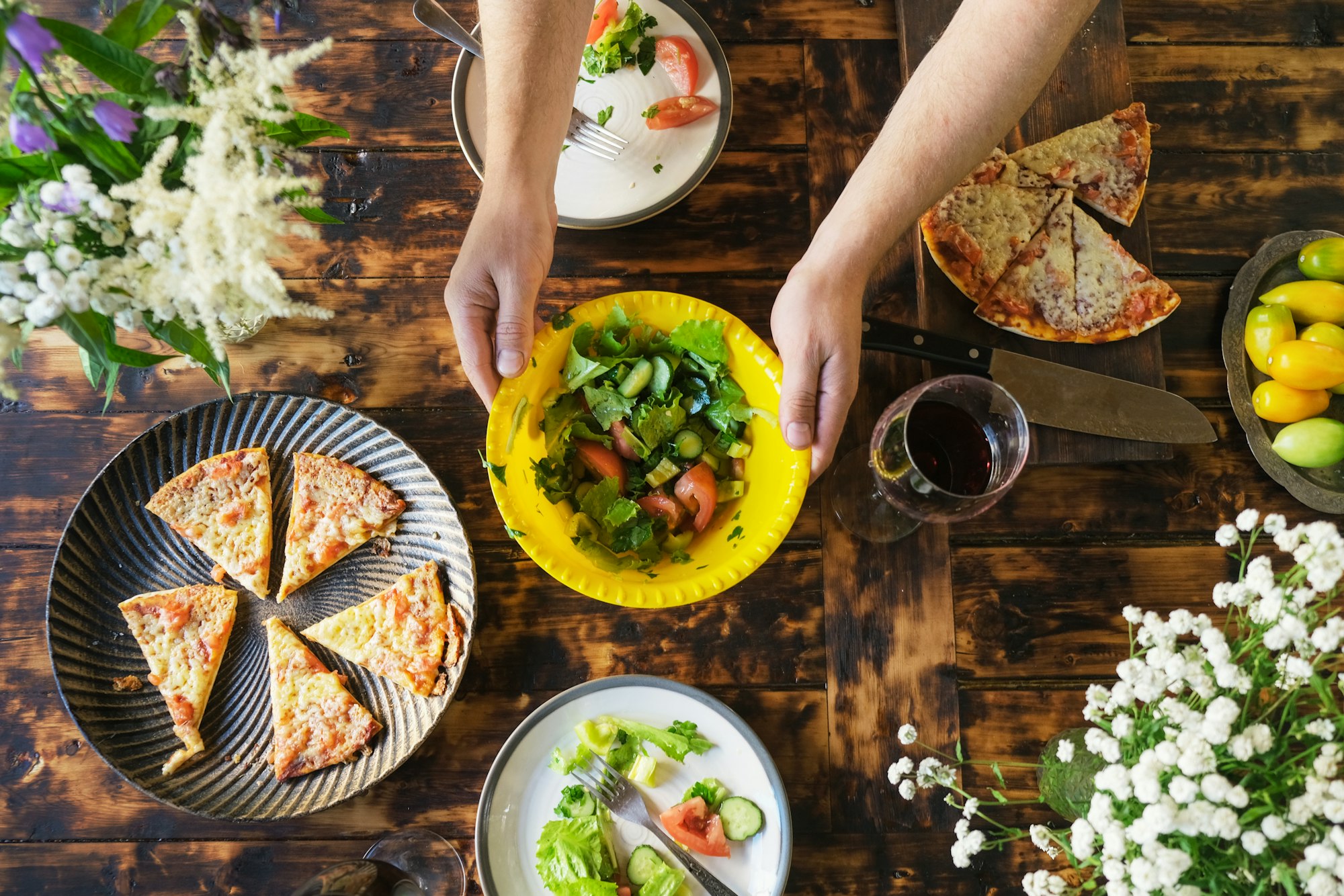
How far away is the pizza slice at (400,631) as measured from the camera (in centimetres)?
177

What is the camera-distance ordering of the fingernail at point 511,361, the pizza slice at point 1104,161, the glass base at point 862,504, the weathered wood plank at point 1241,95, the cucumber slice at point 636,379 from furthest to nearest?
the weathered wood plank at point 1241,95 → the pizza slice at point 1104,161 → the glass base at point 862,504 → the cucumber slice at point 636,379 → the fingernail at point 511,361

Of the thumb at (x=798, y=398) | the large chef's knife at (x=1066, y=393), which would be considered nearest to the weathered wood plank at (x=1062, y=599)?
the large chef's knife at (x=1066, y=393)

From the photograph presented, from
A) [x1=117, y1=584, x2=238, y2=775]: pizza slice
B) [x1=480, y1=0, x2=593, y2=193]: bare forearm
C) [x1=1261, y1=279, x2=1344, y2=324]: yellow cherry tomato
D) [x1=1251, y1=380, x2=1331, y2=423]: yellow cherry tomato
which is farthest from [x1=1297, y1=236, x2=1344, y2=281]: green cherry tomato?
[x1=117, y1=584, x2=238, y2=775]: pizza slice

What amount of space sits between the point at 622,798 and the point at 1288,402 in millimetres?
1810

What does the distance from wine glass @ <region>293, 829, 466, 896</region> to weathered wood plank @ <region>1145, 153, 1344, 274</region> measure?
2265 millimetres

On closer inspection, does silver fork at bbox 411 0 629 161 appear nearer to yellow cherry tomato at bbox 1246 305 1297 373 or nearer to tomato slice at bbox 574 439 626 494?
tomato slice at bbox 574 439 626 494

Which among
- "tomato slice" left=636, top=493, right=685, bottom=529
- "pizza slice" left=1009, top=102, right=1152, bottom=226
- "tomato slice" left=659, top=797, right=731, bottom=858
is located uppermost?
"pizza slice" left=1009, top=102, right=1152, bottom=226

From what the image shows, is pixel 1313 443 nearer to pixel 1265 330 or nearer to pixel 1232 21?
pixel 1265 330

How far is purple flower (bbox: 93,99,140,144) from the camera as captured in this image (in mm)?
1037

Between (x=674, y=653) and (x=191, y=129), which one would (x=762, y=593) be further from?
(x=191, y=129)

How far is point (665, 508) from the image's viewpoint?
1685mm

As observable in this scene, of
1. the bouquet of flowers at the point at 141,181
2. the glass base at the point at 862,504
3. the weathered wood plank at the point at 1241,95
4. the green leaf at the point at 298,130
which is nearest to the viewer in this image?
the bouquet of flowers at the point at 141,181

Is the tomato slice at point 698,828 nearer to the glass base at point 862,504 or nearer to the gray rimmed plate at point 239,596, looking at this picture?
the gray rimmed plate at point 239,596

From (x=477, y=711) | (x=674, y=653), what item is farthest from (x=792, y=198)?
(x=477, y=711)
